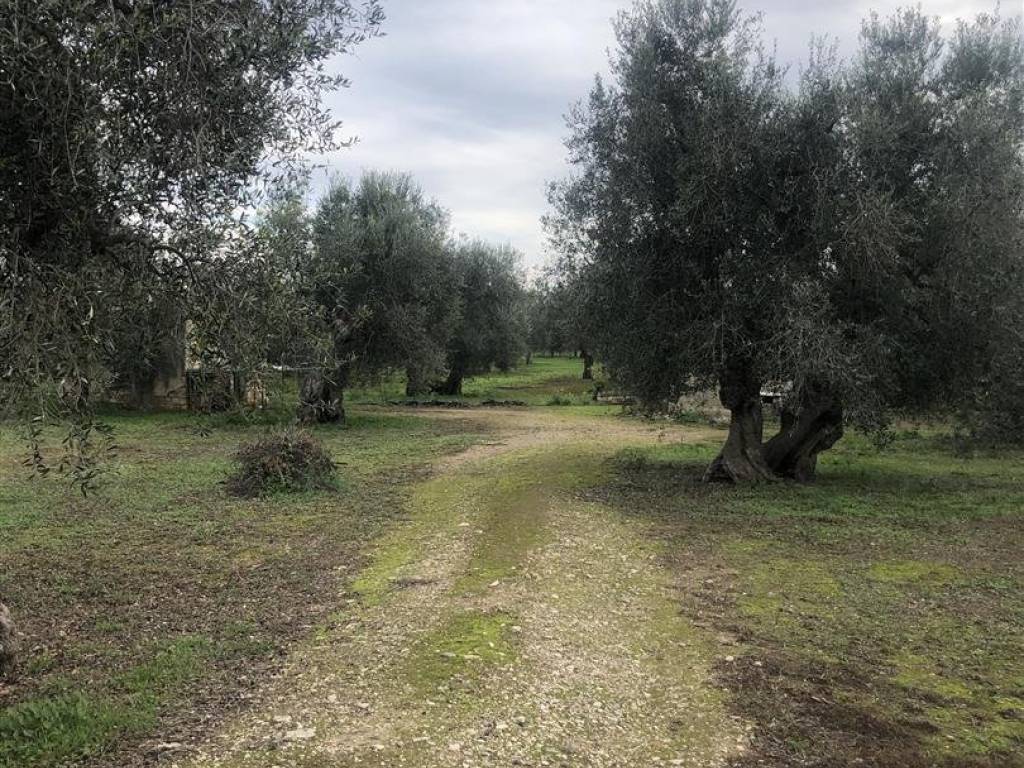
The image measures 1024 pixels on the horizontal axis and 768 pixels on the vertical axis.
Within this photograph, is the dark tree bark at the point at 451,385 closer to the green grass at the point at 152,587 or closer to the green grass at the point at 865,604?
the green grass at the point at 152,587

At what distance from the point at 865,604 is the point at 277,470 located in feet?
31.2

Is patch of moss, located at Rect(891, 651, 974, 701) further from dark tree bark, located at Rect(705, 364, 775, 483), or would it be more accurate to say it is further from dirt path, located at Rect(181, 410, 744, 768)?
dark tree bark, located at Rect(705, 364, 775, 483)

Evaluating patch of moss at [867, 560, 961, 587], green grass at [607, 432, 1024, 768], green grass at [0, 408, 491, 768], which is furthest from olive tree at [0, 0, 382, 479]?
patch of moss at [867, 560, 961, 587]

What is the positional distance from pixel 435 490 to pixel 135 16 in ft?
34.4

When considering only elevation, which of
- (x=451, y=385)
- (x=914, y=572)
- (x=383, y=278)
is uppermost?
(x=383, y=278)

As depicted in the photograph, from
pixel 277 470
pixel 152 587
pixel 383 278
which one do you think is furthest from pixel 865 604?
pixel 383 278

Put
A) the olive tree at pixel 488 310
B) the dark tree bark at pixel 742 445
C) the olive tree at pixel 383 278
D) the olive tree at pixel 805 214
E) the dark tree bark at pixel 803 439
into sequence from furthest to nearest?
the olive tree at pixel 488 310
the olive tree at pixel 383 278
the dark tree bark at pixel 803 439
the dark tree bark at pixel 742 445
the olive tree at pixel 805 214

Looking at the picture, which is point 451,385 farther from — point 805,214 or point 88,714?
A: point 88,714

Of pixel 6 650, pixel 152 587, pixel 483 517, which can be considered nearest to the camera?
pixel 6 650

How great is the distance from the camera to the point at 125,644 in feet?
21.0

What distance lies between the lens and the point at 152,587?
26.5 ft

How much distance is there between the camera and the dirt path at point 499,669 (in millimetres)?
4773

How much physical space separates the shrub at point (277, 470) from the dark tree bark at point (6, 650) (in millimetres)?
7147

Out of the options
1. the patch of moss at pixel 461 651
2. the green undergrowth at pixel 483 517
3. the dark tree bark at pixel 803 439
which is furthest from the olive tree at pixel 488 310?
the patch of moss at pixel 461 651
